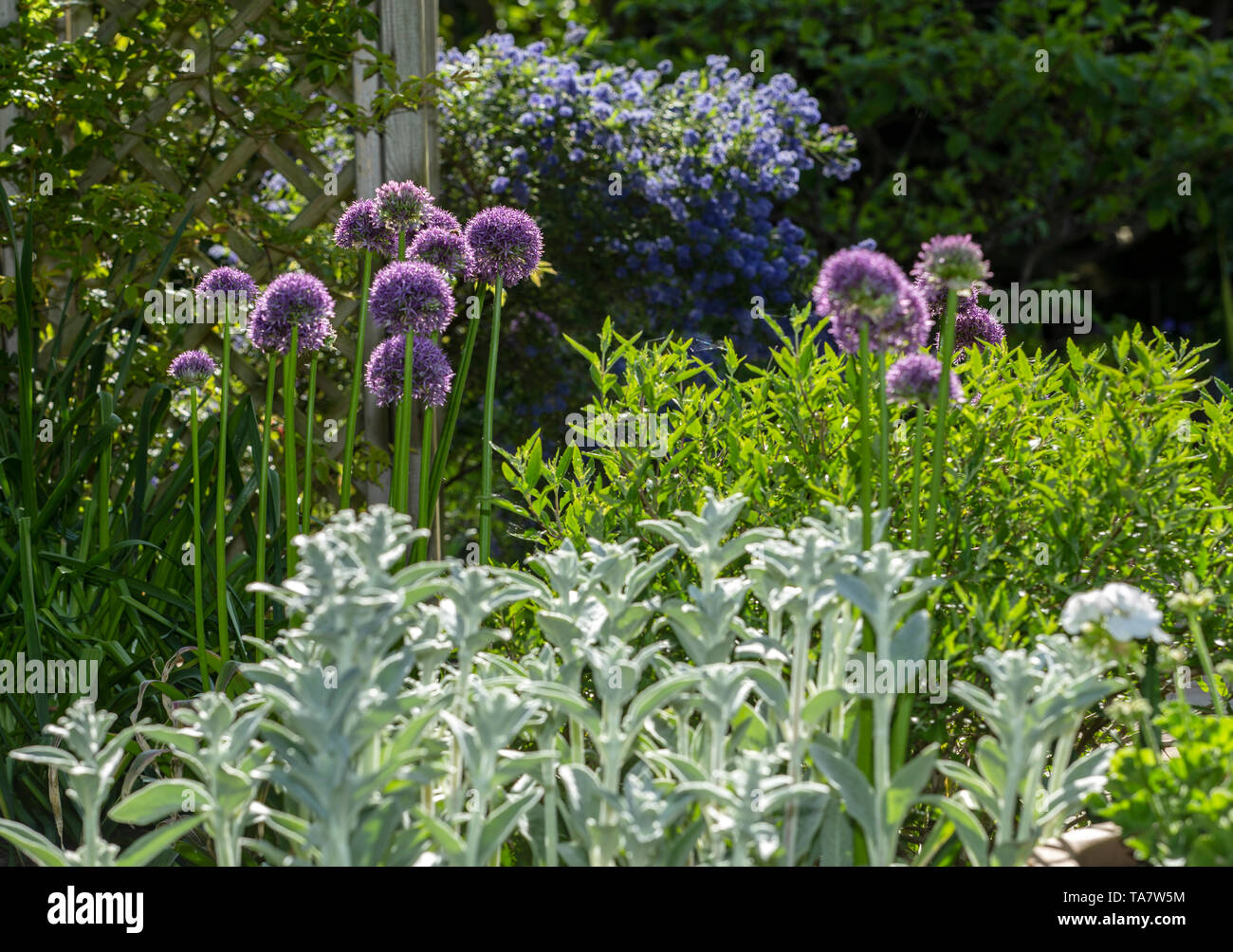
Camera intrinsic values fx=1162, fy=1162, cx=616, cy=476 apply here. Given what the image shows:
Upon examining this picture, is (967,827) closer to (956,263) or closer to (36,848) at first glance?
(956,263)

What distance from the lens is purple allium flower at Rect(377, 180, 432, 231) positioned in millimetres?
1985

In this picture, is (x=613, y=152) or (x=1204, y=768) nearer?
(x=1204, y=768)

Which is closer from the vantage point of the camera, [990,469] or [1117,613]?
[1117,613]

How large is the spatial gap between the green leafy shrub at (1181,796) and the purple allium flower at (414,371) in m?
1.19

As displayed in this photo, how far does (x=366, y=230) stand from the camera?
6.55 feet

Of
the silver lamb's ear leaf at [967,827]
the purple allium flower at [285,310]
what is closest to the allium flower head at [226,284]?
the purple allium flower at [285,310]

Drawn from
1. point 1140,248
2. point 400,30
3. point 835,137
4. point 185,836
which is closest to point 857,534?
point 185,836

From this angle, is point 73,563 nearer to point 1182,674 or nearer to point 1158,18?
point 1182,674

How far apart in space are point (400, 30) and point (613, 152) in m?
1.34

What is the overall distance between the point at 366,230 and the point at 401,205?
0.25 feet

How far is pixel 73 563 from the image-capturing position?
2037mm
